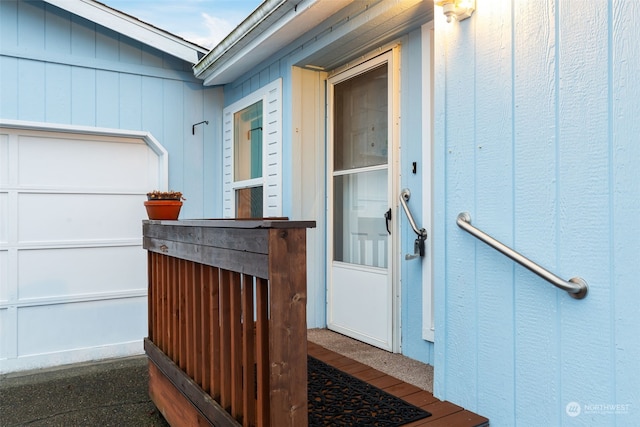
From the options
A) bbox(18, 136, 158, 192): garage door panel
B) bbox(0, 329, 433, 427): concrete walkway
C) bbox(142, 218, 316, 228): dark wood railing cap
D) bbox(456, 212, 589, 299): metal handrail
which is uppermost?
bbox(18, 136, 158, 192): garage door panel

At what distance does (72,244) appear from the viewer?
3834 mm

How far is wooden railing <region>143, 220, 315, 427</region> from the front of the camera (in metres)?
1.41

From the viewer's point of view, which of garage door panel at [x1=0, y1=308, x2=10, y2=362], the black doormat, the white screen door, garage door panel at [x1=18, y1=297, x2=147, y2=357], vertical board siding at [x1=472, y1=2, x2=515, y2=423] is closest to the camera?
vertical board siding at [x1=472, y1=2, x2=515, y2=423]

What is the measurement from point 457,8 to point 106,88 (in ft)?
10.6

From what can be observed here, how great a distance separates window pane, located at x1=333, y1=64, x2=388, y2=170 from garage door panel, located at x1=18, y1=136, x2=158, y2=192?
1.92 m

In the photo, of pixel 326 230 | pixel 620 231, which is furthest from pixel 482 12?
pixel 326 230

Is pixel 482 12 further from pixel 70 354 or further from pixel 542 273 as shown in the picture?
pixel 70 354

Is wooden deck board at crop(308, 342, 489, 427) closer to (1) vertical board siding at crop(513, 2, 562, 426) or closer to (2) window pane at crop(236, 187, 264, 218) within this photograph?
(1) vertical board siding at crop(513, 2, 562, 426)

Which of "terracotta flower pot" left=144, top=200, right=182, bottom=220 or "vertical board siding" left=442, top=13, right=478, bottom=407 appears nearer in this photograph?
"vertical board siding" left=442, top=13, right=478, bottom=407

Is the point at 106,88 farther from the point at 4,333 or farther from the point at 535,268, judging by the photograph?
the point at 535,268

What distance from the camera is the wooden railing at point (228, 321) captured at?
1407 millimetres

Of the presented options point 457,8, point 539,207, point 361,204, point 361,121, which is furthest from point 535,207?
point 361,121

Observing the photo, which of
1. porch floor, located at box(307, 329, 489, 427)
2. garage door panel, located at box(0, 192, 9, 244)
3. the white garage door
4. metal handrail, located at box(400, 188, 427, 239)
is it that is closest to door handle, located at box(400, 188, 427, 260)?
metal handrail, located at box(400, 188, 427, 239)

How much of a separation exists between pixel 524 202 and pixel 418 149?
1.04 m
